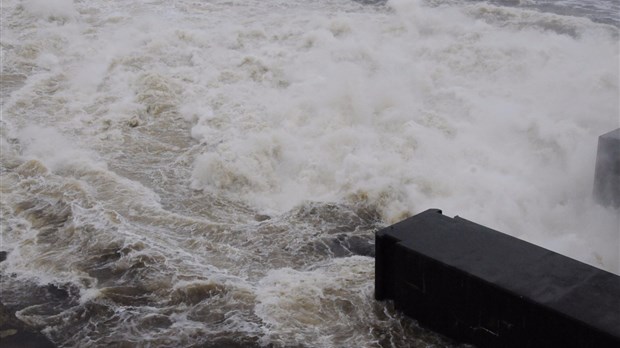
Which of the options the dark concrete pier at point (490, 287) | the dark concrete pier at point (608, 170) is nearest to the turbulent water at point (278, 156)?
the dark concrete pier at point (608, 170)

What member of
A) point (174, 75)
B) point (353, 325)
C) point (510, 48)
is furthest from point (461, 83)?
point (353, 325)

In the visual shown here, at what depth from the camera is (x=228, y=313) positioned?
6527mm

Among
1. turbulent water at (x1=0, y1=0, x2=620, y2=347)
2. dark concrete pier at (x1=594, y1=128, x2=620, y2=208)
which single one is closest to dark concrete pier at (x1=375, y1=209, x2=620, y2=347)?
turbulent water at (x1=0, y1=0, x2=620, y2=347)

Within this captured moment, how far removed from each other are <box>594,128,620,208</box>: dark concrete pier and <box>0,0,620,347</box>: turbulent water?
16 centimetres

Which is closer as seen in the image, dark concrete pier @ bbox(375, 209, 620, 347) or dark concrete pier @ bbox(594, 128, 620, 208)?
dark concrete pier @ bbox(375, 209, 620, 347)

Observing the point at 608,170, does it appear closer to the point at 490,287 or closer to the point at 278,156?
the point at 490,287

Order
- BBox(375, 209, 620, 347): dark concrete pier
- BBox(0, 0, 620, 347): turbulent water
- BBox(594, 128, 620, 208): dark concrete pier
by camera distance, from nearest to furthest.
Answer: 1. BBox(375, 209, 620, 347): dark concrete pier
2. BBox(0, 0, 620, 347): turbulent water
3. BBox(594, 128, 620, 208): dark concrete pier

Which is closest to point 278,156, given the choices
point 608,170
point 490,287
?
point 608,170

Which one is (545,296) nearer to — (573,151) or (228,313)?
(228,313)

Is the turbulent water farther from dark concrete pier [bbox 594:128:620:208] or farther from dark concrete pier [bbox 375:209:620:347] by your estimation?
dark concrete pier [bbox 375:209:620:347]

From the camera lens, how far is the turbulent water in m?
6.74

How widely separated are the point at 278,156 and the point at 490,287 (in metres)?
4.93

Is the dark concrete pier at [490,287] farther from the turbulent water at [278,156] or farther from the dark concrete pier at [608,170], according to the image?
the dark concrete pier at [608,170]

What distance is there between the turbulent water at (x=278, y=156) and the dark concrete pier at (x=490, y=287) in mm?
382
